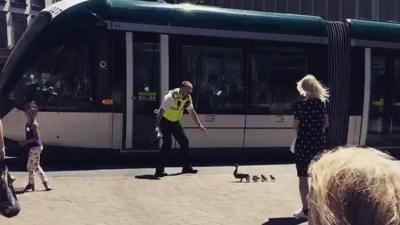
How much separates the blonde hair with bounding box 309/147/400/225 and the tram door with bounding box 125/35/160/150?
1010cm

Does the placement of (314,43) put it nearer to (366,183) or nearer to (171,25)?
(171,25)

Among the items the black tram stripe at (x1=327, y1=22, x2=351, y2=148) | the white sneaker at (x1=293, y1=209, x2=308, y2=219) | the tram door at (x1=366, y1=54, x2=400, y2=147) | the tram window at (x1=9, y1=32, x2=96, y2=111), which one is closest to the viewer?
the white sneaker at (x1=293, y1=209, x2=308, y2=219)

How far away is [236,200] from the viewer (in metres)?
8.39

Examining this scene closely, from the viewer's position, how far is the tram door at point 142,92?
460 inches

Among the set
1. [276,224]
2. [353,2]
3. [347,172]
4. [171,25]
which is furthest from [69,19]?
[353,2]

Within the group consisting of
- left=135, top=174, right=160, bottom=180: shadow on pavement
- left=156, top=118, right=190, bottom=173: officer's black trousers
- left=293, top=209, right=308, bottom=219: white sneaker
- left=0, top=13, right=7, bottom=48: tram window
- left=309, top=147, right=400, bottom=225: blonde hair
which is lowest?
left=135, top=174, right=160, bottom=180: shadow on pavement

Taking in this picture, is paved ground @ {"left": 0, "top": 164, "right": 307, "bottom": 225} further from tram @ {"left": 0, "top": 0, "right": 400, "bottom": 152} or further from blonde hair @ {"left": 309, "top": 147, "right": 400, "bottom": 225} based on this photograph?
blonde hair @ {"left": 309, "top": 147, "right": 400, "bottom": 225}

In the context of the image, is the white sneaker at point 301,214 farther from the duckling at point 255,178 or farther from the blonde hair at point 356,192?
the blonde hair at point 356,192

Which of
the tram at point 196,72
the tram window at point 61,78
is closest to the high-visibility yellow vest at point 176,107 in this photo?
the tram at point 196,72

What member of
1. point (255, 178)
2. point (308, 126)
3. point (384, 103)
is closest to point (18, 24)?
point (384, 103)

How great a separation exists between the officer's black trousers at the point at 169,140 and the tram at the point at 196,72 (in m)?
1.05

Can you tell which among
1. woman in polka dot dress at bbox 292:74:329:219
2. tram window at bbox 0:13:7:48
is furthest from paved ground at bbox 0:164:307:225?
tram window at bbox 0:13:7:48

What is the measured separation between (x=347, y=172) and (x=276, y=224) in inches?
225

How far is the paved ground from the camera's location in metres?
7.17
